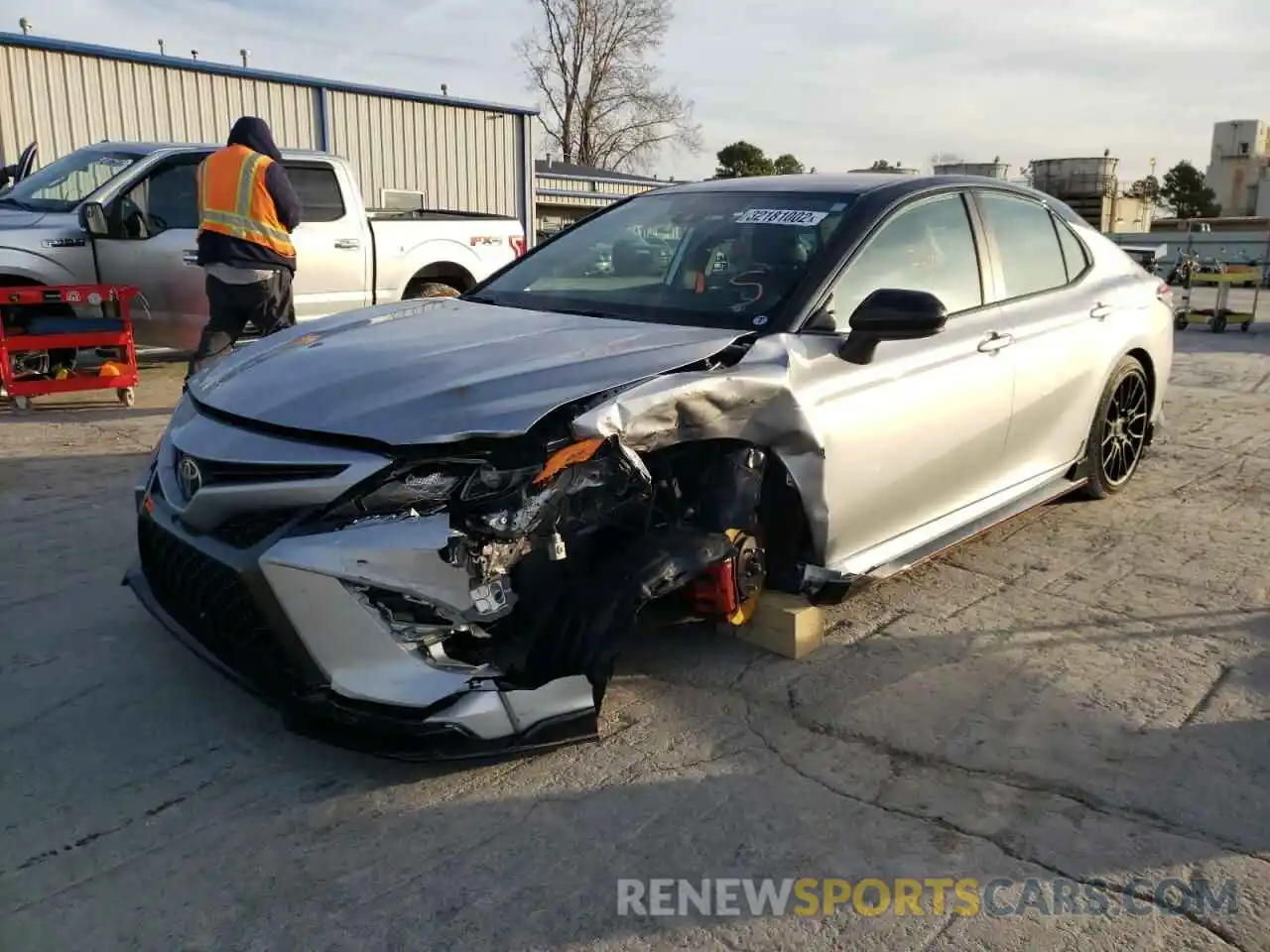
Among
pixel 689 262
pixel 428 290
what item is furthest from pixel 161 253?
pixel 689 262

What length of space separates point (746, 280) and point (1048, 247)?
1854 millimetres

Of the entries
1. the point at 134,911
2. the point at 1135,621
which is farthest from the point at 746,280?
the point at 134,911

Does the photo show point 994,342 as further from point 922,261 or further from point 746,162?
point 746,162

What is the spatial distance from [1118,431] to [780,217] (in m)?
2.42

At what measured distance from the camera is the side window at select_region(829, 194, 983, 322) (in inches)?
139

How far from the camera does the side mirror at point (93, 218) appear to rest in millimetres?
7277

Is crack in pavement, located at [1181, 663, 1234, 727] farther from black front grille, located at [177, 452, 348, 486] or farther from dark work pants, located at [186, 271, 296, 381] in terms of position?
dark work pants, located at [186, 271, 296, 381]

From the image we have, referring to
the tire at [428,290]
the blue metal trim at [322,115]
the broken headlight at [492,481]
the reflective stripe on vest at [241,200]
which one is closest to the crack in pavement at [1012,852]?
the broken headlight at [492,481]

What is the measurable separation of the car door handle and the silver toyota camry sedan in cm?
1

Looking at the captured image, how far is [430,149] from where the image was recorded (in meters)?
17.0

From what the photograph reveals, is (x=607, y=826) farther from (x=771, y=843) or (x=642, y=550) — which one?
(x=642, y=550)

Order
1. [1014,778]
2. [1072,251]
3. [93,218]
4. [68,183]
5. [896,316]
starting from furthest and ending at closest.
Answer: [68,183], [93,218], [1072,251], [896,316], [1014,778]

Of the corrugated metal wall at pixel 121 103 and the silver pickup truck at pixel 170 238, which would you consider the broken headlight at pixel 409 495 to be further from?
the corrugated metal wall at pixel 121 103

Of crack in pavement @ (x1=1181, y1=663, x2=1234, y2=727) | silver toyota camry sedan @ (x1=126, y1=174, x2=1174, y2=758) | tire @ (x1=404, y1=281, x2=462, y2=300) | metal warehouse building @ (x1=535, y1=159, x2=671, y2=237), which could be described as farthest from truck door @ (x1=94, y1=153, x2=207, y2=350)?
metal warehouse building @ (x1=535, y1=159, x2=671, y2=237)
